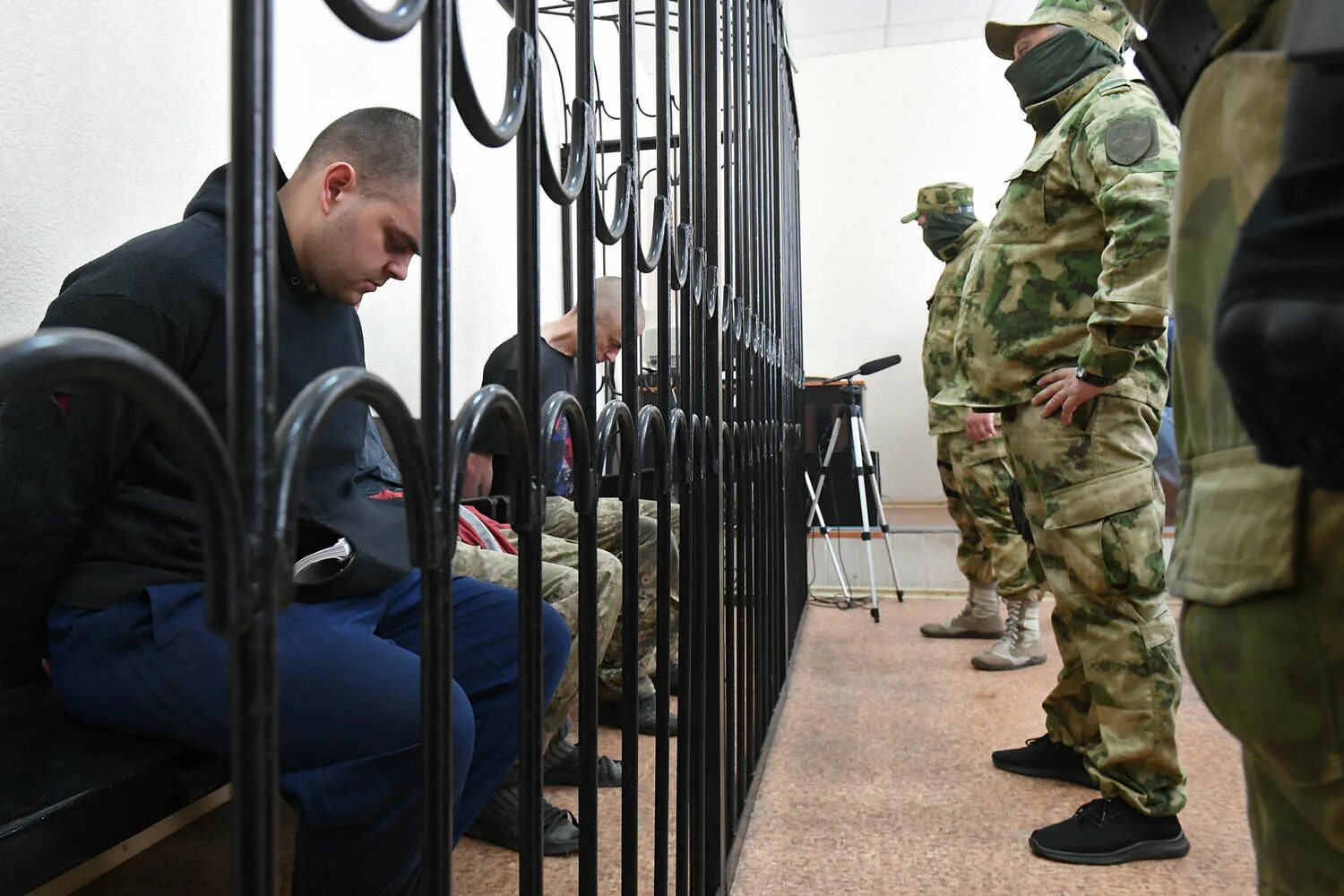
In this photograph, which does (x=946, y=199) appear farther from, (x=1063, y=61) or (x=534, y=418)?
(x=534, y=418)

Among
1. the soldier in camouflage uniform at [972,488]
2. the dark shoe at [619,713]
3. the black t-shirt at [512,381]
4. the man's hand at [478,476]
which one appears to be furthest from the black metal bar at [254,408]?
the soldier in camouflage uniform at [972,488]

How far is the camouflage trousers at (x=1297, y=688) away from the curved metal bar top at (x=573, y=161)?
0.49 m

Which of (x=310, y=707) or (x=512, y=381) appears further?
(x=512, y=381)

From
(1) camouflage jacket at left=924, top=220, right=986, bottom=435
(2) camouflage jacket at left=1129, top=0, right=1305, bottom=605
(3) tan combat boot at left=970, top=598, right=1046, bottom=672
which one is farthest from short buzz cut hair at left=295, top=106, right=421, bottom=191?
(1) camouflage jacket at left=924, top=220, right=986, bottom=435

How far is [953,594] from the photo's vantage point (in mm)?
4074

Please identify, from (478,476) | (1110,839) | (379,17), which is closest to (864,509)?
(478,476)

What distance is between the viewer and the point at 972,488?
9.90ft

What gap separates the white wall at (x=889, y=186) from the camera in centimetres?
539

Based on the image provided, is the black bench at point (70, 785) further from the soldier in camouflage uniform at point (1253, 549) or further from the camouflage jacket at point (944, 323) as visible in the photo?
the camouflage jacket at point (944, 323)

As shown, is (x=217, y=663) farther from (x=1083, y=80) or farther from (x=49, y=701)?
(x=1083, y=80)

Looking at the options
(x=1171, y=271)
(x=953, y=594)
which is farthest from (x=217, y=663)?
(x=953, y=594)

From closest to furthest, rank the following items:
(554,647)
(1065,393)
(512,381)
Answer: (554,647), (1065,393), (512,381)

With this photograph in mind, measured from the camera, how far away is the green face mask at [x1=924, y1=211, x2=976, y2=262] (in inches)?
140

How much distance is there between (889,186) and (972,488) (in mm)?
3054
